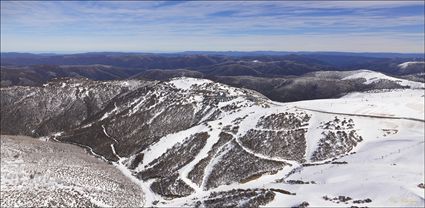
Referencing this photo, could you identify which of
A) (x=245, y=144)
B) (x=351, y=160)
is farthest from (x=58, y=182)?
(x=351, y=160)

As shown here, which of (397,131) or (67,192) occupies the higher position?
(397,131)

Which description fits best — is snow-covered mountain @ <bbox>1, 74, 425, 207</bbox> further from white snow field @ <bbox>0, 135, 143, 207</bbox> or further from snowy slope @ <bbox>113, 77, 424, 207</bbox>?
white snow field @ <bbox>0, 135, 143, 207</bbox>

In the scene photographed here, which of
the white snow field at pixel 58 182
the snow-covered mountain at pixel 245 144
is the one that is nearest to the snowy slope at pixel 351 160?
the snow-covered mountain at pixel 245 144

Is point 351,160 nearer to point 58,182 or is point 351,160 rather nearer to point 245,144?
point 245,144

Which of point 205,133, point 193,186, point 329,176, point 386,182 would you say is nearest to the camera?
point 386,182

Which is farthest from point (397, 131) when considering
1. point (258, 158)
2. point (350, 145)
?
point (258, 158)

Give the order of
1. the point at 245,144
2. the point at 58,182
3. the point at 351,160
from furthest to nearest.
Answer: the point at 245,144
the point at 351,160
the point at 58,182

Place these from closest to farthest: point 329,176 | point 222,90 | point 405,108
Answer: point 329,176 < point 405,108 < point 222,90

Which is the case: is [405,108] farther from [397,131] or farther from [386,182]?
[386,182]
